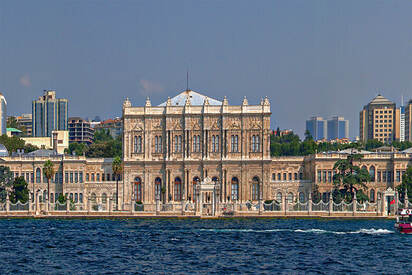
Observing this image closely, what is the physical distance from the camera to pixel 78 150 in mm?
152875

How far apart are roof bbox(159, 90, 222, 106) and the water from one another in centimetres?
2938

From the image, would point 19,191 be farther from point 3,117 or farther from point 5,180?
point 3,117

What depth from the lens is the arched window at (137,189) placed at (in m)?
107

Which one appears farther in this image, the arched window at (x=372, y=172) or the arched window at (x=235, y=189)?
the arched window at (x=235, y=189)

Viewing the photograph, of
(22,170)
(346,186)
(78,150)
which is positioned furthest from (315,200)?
(78,150)

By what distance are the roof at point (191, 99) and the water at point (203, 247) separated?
96.4ft

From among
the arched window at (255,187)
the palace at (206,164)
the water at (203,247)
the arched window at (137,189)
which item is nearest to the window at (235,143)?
the palace at (206,164)

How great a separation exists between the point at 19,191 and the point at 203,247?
146ft

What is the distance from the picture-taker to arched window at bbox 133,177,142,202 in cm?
10681

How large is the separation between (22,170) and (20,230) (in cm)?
3681

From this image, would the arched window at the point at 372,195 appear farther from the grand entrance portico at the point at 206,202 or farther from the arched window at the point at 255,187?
the grand entrance portico at the point at 206,202

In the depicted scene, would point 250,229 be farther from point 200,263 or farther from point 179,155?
point 179,155

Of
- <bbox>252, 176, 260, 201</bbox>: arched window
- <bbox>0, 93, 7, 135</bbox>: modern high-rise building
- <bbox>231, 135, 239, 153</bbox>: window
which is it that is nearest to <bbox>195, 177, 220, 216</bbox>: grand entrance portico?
<bbox>252, 176, 260, 201</bbox>: arched window

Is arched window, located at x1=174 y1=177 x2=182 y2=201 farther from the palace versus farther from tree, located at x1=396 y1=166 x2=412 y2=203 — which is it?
tree, located at x1=396 y1=166 x2=412 y2=203
